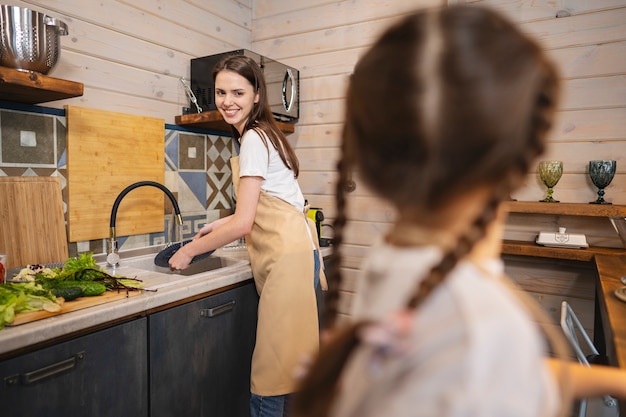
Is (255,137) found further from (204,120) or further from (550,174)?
(550,174)

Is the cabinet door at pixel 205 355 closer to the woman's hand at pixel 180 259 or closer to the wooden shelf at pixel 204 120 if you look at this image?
the woman's hand at pixel 180 259

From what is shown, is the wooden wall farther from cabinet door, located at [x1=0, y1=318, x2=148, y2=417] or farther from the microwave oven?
cabinet door, located at [x1=0, y1=318, x2=148, y2=417]

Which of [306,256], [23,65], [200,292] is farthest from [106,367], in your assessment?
[23,65]

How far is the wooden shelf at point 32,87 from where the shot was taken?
1277 millimetres

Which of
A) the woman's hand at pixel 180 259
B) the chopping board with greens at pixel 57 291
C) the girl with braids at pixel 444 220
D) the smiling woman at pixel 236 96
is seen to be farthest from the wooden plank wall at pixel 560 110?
the girl with braids at pixel 444 220

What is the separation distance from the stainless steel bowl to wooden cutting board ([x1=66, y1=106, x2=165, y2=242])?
306 millimetres

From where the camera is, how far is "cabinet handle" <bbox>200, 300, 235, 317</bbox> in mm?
1485

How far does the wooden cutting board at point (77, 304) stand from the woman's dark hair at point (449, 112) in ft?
3.04

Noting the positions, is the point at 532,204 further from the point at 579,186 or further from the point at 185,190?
the point at 185,190

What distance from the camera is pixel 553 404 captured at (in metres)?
0.42

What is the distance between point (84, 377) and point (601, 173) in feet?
6.49

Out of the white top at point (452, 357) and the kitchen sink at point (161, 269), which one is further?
the kitchen sink at point (161, 269)

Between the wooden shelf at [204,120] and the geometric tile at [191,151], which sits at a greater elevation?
the wooden shelf at [204,120]

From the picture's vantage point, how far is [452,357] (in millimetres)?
351
